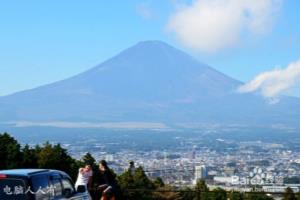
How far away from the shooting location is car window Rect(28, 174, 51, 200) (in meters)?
10.8

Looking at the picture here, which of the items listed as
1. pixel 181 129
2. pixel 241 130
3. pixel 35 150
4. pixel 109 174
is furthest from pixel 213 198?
pixel 181 129

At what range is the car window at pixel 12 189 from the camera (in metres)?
10.6

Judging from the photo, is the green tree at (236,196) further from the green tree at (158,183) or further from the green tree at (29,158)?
the green tree at (29,158)

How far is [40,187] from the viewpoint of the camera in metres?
11.1

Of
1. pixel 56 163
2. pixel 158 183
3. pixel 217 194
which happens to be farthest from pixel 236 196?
pixel 56 163

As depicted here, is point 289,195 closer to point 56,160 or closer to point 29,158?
point 56,160

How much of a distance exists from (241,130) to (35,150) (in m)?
148

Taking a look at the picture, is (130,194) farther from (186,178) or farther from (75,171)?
(186,178)

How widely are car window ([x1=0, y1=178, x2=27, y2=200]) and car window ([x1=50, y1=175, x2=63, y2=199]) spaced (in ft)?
3.31

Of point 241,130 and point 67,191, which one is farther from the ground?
point 241,130

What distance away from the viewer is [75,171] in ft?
87.4

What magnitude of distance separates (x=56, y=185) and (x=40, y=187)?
89cm

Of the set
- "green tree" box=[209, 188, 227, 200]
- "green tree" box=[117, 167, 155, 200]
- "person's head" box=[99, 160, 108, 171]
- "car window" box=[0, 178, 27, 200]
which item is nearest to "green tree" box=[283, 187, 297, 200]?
"green tree" box=[209, 188, 227, 200]

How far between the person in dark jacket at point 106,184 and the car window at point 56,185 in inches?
125
